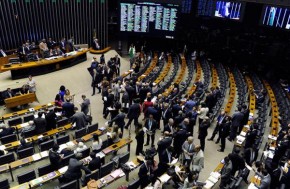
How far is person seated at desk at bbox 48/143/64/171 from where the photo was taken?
8.34m

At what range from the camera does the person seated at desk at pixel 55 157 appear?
27.4 feet

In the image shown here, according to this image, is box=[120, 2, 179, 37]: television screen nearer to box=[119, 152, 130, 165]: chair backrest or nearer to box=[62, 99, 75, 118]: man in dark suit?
box=[62, 99, 75, 118]: man in dark suit

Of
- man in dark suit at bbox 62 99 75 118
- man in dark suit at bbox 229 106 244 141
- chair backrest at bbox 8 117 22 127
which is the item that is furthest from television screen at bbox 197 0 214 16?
chair backrest at bbox 8 117 22 127

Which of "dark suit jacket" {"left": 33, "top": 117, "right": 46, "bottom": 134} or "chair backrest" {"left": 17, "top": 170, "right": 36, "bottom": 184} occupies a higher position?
"dark suit jacket" {"left": 33, "top": 117, "right": 46, "bottom": 134}

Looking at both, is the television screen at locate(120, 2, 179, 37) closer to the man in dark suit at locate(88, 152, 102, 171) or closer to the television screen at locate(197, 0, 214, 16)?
the television screen at locate(197, 0, 214, 16)

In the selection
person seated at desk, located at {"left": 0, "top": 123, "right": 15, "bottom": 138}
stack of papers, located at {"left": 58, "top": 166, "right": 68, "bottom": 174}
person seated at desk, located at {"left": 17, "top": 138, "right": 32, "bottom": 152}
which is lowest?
stack of papers, located at {"left": 58, "top": 166, "right": 68, "bottom": 174}

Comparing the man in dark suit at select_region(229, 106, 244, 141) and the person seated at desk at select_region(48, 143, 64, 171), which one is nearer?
the person seated at desk at select_region(48, 143, 64, 171)

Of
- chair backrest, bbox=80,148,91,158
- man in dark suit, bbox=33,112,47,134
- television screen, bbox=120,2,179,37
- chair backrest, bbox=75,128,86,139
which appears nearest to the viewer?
chair backrest, bbox=80,148,91,158

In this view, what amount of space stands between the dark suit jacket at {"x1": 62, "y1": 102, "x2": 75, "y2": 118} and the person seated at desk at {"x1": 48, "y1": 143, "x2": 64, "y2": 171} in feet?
10.3

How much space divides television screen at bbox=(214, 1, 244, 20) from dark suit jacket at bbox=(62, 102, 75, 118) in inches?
494

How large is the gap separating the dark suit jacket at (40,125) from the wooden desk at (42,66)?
653 cm

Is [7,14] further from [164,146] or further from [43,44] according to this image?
[164,146]

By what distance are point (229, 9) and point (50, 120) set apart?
13733 millimetres

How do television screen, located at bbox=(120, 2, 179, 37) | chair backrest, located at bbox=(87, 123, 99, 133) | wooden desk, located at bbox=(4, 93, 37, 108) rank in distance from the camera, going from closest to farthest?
chair backrest, located at bbox=(87, 123, 99, 133), wooden desk, located at bbox=(4, 93, 37, 108), television screen, located at bbox=(120, 2, 179, 37)
